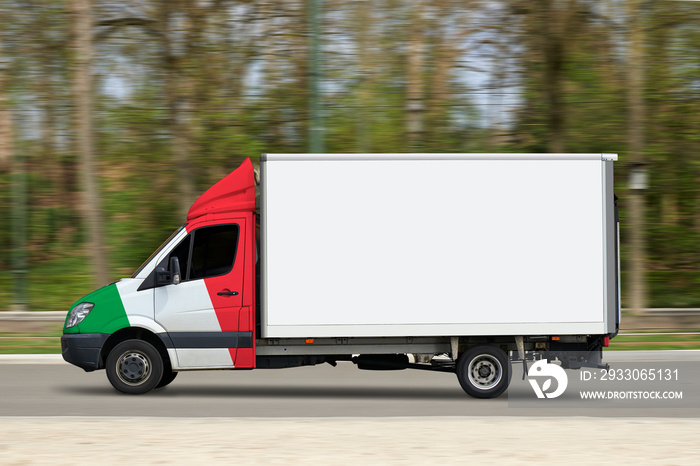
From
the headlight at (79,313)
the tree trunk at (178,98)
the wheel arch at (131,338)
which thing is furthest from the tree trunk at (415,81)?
the headlight at (79,313)

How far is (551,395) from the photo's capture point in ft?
33.7

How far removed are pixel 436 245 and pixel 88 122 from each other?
1119 centimetres

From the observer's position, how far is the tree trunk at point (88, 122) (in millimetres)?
18062

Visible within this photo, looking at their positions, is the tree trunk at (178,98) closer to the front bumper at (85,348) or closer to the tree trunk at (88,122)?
the tree trunk at (88,122)

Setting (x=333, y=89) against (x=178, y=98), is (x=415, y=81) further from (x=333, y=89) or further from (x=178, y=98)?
(x=178, y=98)

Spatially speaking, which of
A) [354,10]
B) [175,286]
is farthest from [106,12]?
[175,286]

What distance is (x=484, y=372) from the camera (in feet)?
32.6

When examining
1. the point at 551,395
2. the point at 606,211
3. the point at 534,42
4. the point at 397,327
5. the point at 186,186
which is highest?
the point at 534,42

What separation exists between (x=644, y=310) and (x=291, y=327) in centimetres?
1110

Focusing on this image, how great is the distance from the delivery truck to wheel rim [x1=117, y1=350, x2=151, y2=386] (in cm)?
41

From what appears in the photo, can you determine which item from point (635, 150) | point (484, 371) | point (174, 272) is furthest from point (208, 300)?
point (635, 150)

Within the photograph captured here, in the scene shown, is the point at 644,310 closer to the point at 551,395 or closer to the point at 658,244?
the point at 658,244

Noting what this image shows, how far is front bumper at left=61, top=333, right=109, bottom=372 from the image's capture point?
9758 mm

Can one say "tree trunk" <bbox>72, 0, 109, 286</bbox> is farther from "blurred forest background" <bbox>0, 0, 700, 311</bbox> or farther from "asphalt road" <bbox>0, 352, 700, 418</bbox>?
"asphalt road" <bbox>0, 352, 700, 418</bbox>
